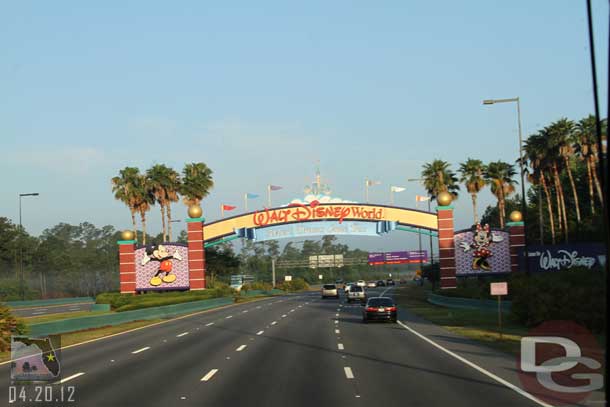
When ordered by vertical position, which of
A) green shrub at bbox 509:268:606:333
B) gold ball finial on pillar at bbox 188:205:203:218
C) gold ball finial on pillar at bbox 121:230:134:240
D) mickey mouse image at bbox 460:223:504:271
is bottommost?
green shrub at bbox 509:268:606:333

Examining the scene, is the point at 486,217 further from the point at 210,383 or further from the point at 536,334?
the point at 210,383

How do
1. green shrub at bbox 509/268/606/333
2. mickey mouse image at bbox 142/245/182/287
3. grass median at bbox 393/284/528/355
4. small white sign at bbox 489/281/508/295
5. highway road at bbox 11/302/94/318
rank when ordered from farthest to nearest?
mickey mouse image at bbox 142/245/182/287
highway road at bbox 11/302/94/318
green shrub at bbox 509/268/606/333
small white sign at bbox 489/281/508/295
grass median at bbox 393/284/528/355

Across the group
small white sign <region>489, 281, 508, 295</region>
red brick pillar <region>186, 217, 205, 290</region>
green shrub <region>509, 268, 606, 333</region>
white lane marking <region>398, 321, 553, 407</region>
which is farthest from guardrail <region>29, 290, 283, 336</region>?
green shrub <region>509, 268, 606, 333</region>

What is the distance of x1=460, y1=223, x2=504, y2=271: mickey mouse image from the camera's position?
224ft

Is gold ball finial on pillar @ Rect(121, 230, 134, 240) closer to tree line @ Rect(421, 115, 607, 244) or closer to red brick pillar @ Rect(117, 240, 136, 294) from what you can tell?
red brick pillar @ Rect(117, 240, 136, 294)

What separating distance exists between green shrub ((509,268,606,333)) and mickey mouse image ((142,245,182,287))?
142 feet

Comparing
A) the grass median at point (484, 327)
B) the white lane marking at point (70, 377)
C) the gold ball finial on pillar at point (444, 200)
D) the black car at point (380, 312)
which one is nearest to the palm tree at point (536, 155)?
the gold ball finial on pillar at point (444, 200)

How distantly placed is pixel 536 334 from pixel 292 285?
3948 inches

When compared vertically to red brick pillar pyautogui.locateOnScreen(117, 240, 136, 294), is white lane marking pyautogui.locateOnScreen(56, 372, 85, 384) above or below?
below

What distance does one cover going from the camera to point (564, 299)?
Answer: 110 feet

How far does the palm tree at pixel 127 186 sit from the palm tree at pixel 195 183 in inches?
229

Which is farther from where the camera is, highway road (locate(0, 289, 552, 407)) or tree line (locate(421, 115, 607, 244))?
tree line (locate(421, 115, 607, 244))

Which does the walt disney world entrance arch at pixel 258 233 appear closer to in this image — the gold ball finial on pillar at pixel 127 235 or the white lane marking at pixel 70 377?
the gold ball finial on pillar at pixel 127 235

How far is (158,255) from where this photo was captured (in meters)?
74.2
